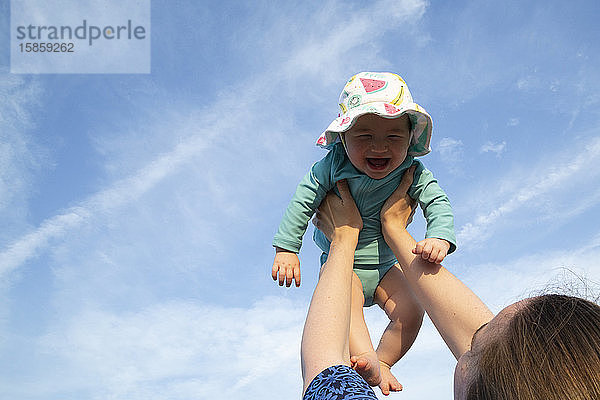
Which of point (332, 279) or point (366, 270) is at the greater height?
point (366, 270)

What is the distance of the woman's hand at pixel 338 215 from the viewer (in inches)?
119

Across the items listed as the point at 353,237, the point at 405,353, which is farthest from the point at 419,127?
the point at 405,353

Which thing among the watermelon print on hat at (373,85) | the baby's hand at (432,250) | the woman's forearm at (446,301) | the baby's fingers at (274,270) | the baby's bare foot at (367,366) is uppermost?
the watermelon print on hat at (373,85)

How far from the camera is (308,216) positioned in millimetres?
3225

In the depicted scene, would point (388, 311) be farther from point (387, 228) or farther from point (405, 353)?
point (387, 228)

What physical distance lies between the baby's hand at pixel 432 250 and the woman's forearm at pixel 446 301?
0.14ft

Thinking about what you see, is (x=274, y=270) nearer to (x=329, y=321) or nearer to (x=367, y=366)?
(x=367, y=366)

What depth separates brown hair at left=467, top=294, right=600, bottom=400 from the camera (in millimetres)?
1182

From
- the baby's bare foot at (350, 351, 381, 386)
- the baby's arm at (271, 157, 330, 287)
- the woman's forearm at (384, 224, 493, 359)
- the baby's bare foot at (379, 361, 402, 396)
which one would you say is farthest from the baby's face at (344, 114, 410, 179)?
the baby's bare foot at (379, 361, 402, 396)

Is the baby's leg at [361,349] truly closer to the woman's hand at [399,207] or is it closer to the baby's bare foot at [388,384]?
the baby's bare foot at [388,384]

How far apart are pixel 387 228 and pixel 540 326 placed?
1800 millimetres

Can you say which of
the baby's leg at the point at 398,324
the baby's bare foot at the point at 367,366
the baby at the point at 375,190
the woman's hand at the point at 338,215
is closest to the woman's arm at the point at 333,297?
the woman's hand at the point at 338,215

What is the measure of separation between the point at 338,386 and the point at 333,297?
2.63 ft

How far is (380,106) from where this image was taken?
→ 3.06 m
